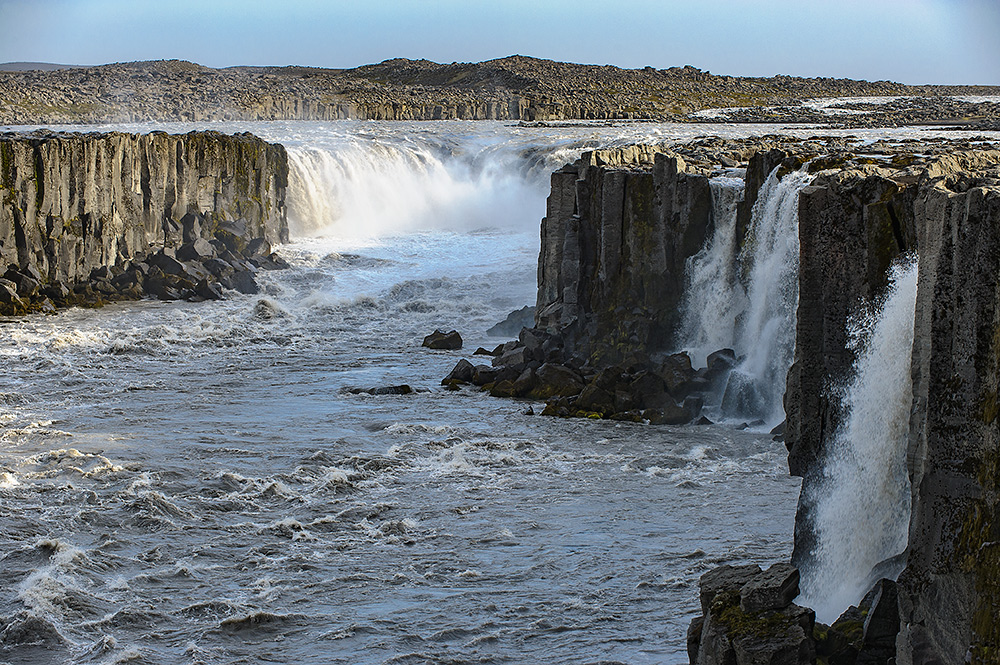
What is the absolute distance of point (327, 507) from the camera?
2119 cm

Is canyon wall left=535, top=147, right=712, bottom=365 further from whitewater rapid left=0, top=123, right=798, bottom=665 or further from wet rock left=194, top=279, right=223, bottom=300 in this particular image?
wet rock left=194, top=279, right=223, bottom=300

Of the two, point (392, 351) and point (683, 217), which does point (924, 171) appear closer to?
point (683, 217)

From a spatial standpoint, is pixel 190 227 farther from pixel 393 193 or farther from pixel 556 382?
pixel 556 382

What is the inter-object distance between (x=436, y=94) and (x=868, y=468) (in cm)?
12191

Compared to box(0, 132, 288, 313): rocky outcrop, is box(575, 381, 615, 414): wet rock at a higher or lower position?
lower

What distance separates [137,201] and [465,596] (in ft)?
106

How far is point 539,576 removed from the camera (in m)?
18.1

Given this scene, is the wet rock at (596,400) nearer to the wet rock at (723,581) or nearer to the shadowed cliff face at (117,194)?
the wet rock at (723,581)

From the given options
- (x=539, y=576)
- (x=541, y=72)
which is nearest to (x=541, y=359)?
(x=539, y=576)

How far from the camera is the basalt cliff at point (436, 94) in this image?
112188 mm

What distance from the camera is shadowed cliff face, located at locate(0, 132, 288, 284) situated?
133 feet

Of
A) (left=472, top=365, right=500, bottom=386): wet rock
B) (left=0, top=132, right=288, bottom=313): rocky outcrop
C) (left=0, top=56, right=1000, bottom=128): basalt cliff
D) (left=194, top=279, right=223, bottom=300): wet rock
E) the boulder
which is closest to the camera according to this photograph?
(left=472, top=365, right=500, bottom=386): wet rock

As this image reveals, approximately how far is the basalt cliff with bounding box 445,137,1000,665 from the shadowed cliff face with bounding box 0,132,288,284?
17.8 m

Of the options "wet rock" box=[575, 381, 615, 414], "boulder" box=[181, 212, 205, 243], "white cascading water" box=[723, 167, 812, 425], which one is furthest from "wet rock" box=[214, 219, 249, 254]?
"white cascading water" box=[723, 167, 812, 425]
